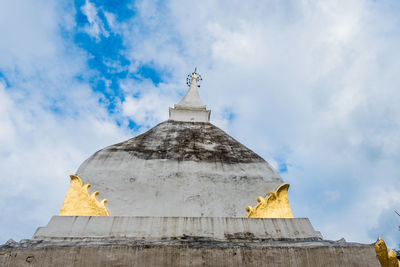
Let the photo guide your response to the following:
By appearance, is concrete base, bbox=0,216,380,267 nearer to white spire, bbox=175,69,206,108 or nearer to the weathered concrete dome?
the weathered concrete dome

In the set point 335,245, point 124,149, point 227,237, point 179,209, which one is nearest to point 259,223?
point 227,237

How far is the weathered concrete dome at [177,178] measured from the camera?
13.6ft

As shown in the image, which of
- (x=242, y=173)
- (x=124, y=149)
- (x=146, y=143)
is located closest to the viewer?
(x=242, y=173)

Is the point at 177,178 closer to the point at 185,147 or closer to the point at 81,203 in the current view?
the point at 185,147

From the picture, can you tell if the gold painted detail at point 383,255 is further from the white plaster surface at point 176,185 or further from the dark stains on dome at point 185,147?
the dark stains on dome at point 185,147

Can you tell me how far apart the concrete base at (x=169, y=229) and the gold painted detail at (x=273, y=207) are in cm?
58

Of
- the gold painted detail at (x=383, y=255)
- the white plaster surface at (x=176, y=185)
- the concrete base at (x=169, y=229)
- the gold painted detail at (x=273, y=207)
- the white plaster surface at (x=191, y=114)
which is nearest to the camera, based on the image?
the gold painted detail at (x=383, y=255)

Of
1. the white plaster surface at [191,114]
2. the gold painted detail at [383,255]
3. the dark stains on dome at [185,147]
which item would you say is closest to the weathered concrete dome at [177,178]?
the dark stains on dome at [185,147]

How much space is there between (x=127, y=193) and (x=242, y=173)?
1.82 meters

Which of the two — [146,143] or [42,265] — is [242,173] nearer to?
[146,143]

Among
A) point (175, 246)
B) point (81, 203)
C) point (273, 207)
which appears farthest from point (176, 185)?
point (175, 246)

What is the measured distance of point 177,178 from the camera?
14.8 ft

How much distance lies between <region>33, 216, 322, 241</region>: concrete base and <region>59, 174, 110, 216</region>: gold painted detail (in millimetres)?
421

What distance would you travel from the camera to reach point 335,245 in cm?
285
